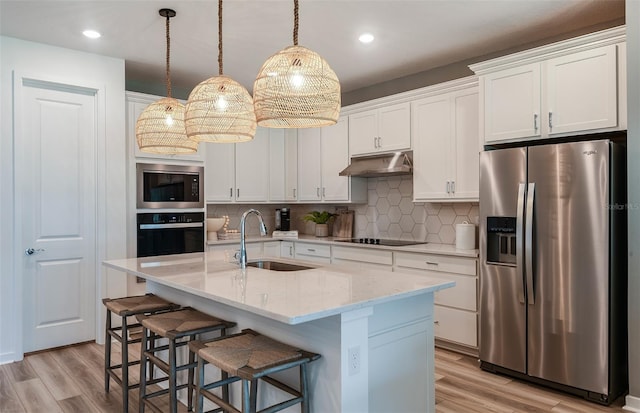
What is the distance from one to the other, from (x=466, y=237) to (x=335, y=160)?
5.92ft

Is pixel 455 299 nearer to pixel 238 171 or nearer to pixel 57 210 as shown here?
pixel 238 171

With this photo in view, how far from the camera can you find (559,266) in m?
3.00

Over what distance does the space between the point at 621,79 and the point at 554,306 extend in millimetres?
1529

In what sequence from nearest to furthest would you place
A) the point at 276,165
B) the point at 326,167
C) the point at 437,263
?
the point at 437,263
the point at 326,167
the point at 276,165

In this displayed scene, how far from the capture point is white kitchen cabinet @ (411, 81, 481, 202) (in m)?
3.91

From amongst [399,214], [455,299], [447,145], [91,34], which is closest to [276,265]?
[455,299]

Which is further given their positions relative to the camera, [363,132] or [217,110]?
[363,132]

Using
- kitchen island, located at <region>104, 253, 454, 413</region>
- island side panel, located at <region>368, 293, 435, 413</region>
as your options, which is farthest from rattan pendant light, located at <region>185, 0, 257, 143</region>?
island side panel, located at <region>368, 293, 435, 413</region>

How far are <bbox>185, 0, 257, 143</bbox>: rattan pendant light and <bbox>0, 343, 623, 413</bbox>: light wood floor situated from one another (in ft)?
5.72

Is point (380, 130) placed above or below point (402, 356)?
above

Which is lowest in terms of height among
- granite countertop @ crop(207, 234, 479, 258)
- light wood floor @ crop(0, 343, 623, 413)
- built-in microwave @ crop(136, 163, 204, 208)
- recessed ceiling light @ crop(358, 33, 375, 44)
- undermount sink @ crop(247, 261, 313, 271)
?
light wood floor @ crop(0, 343, 623, 413)

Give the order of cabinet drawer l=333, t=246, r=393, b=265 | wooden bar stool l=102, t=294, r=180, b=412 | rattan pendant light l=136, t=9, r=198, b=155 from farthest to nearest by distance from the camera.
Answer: cabinet drawer l=333, t=246, r=393, b=265, rattan pendant light l=136, t=9, r=198, b=155, wooden bar stool l=102, t=294, r=180, b=412

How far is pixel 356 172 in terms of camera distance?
15.5 ft

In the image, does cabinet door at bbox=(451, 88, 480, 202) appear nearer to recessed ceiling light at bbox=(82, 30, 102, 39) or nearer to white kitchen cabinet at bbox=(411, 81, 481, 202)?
white kitchen cabinet at bbox=(411, 81, 481, 202)
